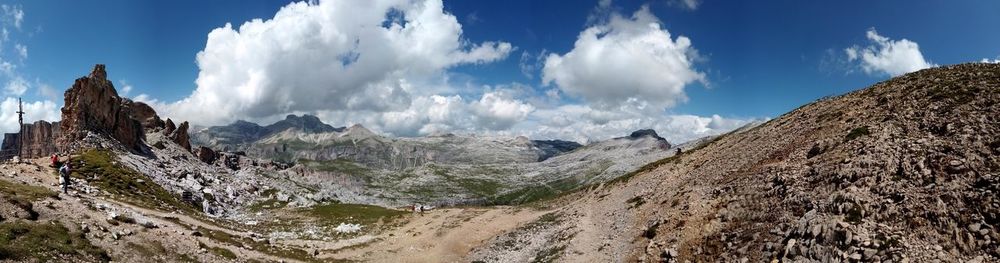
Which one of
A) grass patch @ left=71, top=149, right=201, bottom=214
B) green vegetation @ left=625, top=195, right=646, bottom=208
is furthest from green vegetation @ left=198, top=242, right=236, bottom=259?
green vegetation @ left=625, top=195, right=646, bottom=208

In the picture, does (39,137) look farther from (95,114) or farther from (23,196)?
(23,196)

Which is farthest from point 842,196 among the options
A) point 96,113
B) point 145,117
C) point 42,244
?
point 145,117

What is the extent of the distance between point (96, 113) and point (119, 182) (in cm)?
6407

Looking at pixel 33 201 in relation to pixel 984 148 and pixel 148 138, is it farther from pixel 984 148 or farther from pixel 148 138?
pixel 148 138

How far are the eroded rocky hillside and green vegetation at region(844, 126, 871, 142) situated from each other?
122 mm

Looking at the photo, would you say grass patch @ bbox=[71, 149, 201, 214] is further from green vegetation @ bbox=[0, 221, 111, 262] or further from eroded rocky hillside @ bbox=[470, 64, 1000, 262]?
eroded rocky hillside @ bbox=[470, 64, 1000, 262]

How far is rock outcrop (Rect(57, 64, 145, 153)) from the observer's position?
11438 cm

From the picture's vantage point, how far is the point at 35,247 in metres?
30.0

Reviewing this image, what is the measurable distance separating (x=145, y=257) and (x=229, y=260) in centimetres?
746

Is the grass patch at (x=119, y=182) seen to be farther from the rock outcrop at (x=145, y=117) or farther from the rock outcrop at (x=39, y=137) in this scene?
the rock outcrop at (x=145, y=117)

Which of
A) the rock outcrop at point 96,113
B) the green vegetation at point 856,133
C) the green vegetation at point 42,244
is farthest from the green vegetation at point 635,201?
the rock outcrop at point 96,113

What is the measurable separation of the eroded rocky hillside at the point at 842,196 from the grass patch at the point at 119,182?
159 ft

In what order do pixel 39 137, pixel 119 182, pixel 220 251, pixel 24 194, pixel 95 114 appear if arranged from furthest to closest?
pixel 39 137 < pixel 95 114 < pixel 119 182 < pixel 220 251 < pixel 24 194

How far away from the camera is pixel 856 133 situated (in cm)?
4456
